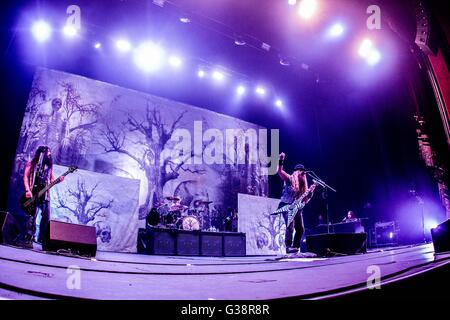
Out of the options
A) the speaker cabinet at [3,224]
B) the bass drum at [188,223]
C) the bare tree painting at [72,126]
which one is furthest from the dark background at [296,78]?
the bass drum at [188,223]

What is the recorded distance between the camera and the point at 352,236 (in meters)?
4.71

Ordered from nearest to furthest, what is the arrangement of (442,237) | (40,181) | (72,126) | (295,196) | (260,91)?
(442,237) → (40,181) → (295,196) → (72,126) → (260,91)

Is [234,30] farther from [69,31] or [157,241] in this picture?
[157,241]

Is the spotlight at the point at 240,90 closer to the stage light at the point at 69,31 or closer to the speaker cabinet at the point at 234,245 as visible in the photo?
the speaker cabinet at the point at 234,245

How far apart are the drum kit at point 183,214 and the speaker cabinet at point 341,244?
3.29 m

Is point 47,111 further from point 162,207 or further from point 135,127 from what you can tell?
point 162,207

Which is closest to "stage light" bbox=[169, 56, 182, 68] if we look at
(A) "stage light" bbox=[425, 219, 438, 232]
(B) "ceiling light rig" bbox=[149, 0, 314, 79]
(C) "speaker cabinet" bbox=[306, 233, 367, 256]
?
(B) "ceiling light rig" bbox=[149, 0, 314, 79]

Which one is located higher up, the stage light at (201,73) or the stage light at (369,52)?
the stage light at (201,73)

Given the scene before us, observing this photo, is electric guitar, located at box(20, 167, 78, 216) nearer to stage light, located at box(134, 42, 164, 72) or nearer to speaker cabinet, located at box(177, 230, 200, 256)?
speaker cabinet, located at box(177, 230, 200, 256)

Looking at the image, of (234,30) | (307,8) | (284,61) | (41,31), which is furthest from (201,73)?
(41,31)

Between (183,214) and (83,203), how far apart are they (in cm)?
251

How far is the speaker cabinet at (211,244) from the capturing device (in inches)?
268

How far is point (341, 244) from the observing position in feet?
15.6
